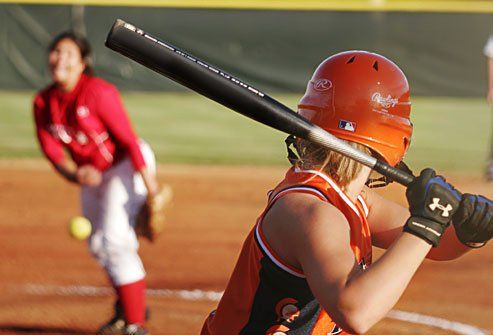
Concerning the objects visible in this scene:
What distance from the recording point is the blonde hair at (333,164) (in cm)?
301

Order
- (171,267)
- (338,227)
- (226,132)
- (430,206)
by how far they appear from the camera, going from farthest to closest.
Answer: (226,132), (171,267), (430,206), (338,227)

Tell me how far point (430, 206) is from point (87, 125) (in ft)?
Answer: 11.5

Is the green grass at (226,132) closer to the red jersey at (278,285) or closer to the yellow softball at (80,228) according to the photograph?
the yellow softball at (80,228)

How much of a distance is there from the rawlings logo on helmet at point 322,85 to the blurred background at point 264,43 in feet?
40.0

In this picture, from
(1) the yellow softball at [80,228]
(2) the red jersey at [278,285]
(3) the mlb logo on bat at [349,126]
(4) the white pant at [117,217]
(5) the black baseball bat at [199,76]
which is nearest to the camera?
(2) the red jersey at [278,285]

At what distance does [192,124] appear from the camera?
15.8 meters

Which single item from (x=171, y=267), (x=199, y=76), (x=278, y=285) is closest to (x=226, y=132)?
(x=171, y=267)

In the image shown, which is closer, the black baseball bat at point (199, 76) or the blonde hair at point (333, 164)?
the blonde hair at point (333, 164)

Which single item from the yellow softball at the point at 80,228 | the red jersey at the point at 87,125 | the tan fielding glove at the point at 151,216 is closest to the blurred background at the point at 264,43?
the yellow softball at the point at 80,228

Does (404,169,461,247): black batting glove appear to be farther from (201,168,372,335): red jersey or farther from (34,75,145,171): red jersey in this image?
(34,75,145,171): red jersey

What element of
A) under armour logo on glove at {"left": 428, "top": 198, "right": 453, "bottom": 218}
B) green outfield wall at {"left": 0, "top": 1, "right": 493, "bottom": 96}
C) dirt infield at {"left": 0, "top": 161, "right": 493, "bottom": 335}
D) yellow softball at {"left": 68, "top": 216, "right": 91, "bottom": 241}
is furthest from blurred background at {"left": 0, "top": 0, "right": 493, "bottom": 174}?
under armour logo on glove at {"left": 428, "top": 198, "right": 453, "bottom": 218}

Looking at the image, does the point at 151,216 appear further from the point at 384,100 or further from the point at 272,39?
the point at 272,39

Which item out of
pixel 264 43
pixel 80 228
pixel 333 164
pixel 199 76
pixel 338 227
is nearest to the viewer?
pixel 338 227

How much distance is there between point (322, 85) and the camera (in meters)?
3.10
